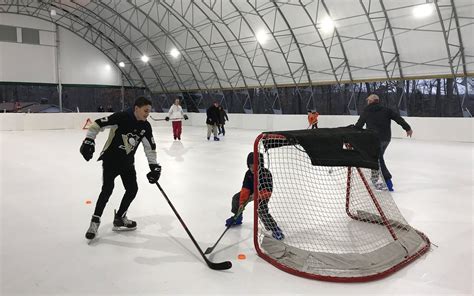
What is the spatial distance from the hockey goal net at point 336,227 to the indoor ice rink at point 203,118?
118 millimetres

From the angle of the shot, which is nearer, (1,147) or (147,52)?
(1,147)

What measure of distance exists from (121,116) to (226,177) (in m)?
3.40

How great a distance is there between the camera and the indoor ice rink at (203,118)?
2.84m

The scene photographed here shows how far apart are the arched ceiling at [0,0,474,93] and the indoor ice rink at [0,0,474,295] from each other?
0.27 feet

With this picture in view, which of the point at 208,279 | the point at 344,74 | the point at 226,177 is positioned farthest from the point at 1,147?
the point at 344,74

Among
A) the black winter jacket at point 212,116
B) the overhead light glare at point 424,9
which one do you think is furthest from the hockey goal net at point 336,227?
the black winter jacket at point 212,116

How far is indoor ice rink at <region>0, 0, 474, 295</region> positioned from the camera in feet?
9.32

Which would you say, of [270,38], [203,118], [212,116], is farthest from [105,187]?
[203,118]

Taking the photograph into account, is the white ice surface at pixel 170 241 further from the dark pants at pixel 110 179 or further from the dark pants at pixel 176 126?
the dark pants at pixel 176 126

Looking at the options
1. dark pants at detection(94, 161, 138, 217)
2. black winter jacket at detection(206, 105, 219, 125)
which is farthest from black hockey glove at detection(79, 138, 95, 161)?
black winter jacket at detection(206, 105, 219, 125)

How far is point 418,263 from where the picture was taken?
2.97 m

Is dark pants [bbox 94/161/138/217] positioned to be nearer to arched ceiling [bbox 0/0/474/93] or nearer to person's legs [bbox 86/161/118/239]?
person's legs [bbox 86/161/118/239]

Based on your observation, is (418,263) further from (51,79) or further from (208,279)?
(51,79)

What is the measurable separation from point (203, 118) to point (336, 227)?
67.1 feet
